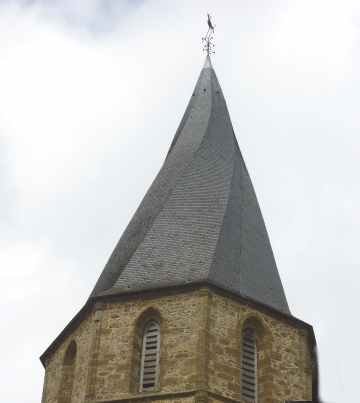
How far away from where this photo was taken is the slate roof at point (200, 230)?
23.1 meters

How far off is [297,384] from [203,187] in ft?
17.9

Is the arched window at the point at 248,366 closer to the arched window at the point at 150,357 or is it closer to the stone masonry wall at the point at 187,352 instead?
the stone masonry wall at the point at 187,352

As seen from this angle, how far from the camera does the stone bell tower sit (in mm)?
21281

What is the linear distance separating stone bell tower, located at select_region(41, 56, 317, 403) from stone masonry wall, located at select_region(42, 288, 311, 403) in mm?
23

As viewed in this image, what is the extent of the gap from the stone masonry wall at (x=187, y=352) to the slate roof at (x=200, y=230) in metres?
0.46

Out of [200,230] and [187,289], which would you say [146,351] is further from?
[200,230]

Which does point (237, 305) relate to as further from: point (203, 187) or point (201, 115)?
point (201, 115)

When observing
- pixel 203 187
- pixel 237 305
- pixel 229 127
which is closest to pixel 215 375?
pixel 237 305

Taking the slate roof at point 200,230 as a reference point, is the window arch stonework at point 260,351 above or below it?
below

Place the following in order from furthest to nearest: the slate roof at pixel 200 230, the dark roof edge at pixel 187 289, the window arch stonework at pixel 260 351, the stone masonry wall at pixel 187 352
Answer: the slate roof at pixel 200 230 → the dark roof edge at pixel 187 289 → the window arch stonework at pixel 260 351 → the stone masonry wall at pixel 187 352

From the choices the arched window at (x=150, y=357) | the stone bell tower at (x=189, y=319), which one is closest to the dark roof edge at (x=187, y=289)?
the stone bell tower at (x=189, y=319)

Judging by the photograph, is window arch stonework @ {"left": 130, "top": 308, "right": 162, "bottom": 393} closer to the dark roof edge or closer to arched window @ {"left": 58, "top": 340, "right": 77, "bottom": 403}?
the dark roof edge

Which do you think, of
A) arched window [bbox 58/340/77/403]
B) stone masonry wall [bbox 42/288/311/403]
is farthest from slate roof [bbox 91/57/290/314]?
arched window [bbox 58/340/77/403]

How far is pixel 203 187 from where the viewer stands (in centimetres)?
2562
